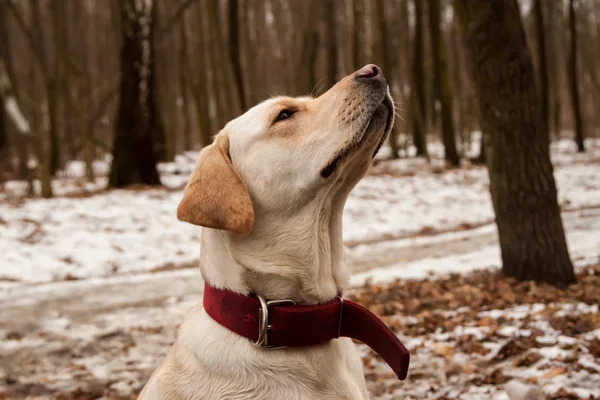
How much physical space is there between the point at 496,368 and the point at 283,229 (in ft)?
8.18

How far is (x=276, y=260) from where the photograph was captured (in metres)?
2.41

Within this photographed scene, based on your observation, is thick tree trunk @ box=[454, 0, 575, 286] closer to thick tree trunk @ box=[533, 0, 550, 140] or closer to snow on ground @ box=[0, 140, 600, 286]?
snow on ground @ box=[0, 140, 600, 286]

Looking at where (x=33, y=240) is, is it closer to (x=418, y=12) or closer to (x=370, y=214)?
(x=370, y=214)

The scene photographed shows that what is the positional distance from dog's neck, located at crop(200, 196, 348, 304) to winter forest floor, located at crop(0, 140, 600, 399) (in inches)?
79.1

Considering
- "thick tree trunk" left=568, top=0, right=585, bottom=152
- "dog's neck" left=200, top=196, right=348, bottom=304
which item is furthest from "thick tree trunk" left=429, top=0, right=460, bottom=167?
"dog's neck" left=200, top=196, right=348, bottom=304

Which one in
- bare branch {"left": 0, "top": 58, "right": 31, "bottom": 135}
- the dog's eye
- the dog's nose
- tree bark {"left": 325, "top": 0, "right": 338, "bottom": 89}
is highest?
tree bark {"left": 325, "top": 0, "right": 338, "bottom": 89}

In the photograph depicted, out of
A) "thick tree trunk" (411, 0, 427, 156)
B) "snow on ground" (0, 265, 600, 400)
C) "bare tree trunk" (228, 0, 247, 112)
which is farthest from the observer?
"thick tree trunk" (411, 0, 427, 156)

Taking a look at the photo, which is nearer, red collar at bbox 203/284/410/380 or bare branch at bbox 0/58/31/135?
red collar at bbox 203/284/410/380

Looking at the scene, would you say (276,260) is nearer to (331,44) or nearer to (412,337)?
(412,337)

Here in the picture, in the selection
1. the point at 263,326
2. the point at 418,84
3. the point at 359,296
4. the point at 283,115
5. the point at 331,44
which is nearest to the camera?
the point at 263,326

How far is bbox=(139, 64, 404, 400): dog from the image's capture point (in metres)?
2.27

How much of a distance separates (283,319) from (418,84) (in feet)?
66.5

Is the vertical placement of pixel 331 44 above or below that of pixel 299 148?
above

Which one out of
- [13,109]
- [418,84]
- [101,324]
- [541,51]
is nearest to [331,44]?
[418,84]
